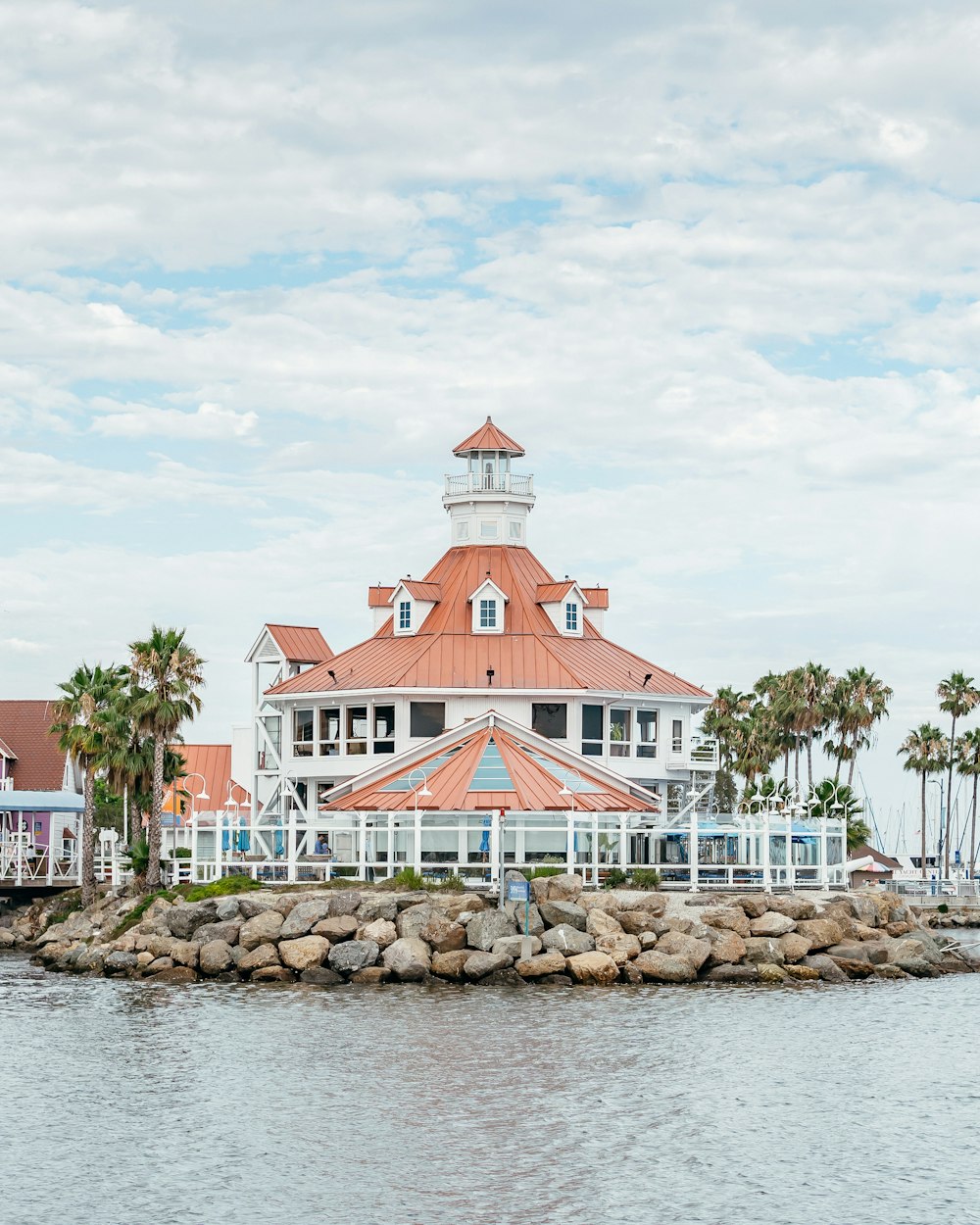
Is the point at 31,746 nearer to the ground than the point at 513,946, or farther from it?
farther from it

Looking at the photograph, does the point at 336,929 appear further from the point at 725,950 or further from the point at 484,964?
the point at 725,950

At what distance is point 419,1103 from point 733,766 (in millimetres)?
50774

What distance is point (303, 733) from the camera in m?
58.2

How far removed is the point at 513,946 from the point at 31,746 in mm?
42231

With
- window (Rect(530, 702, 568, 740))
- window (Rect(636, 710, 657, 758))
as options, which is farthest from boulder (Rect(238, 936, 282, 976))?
window (Rect(636, 710, 657, 758))

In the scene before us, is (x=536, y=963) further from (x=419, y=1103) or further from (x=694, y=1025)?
(x=419, y=1103)

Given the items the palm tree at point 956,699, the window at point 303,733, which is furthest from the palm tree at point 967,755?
the window at point 303,733

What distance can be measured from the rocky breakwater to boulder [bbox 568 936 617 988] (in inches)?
1.3

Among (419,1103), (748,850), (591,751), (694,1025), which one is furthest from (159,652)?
(419,1103)

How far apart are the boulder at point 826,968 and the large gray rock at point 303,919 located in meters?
12.1

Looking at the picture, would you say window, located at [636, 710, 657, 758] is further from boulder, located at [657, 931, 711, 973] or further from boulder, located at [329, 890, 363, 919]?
boulder, located at [329, 890, 363, 919]

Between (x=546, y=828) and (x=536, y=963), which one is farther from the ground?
(x=546, y=828)

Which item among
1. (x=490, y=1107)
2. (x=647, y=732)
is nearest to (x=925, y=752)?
(x=647, y=732)

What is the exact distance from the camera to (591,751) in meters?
56.4
